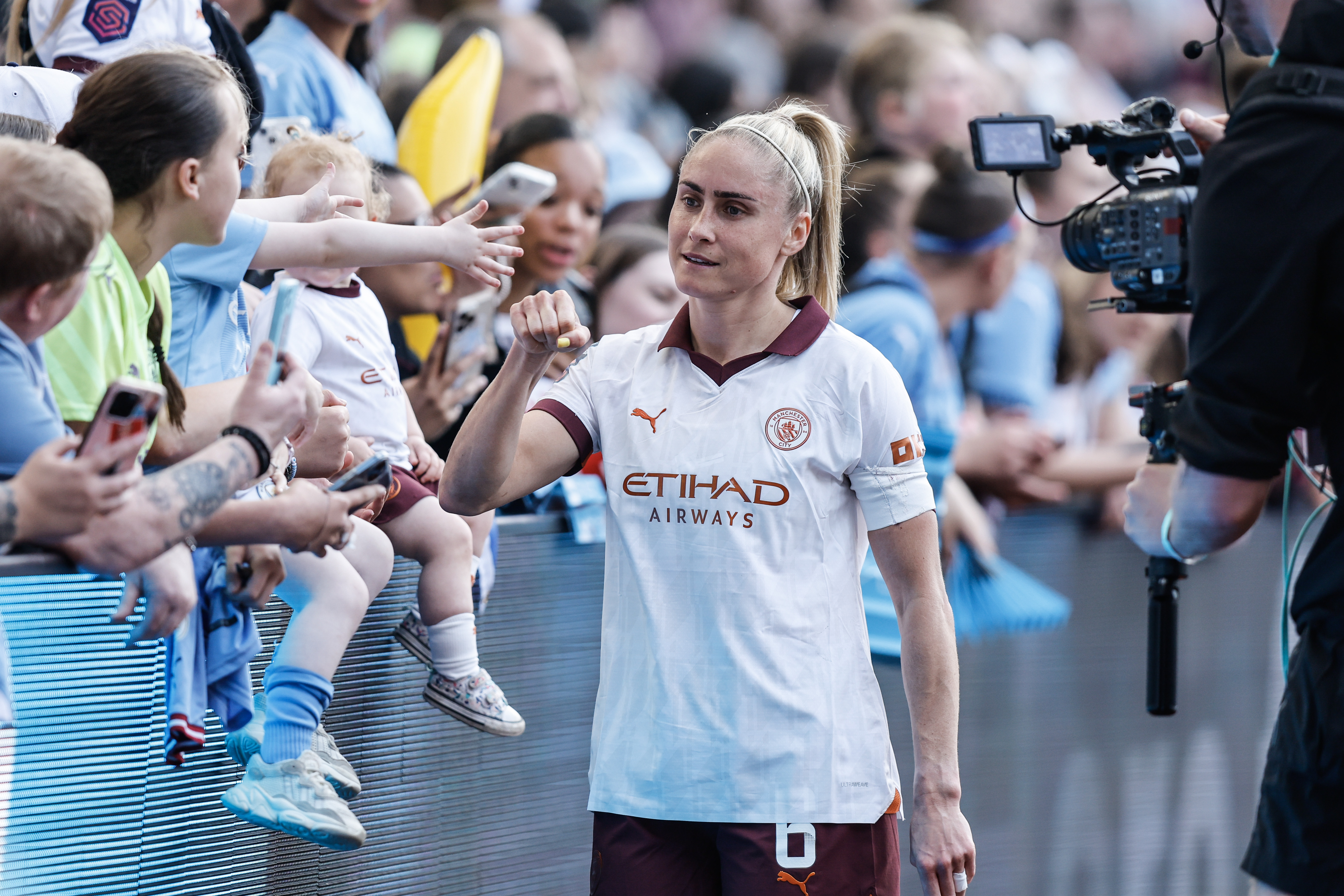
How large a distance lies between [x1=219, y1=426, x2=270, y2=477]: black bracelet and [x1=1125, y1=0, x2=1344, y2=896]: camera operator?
125 cm

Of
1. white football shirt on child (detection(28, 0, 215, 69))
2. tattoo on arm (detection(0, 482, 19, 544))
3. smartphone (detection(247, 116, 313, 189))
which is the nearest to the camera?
tattoo on arm (detection(0, 482, 19, 544))

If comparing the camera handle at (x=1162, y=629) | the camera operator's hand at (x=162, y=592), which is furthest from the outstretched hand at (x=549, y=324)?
the camera handle at (x=1162, y=629)

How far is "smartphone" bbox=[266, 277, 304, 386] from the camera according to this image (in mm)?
1897

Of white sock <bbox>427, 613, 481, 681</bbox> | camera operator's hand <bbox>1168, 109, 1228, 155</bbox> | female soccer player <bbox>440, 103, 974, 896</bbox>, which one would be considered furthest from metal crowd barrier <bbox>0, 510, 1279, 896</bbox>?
camera operator's hand <bbox>1168, 109, 1228, 155</bbox>

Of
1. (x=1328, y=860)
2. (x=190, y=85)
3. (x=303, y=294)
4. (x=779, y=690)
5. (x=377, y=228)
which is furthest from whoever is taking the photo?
(x=303, y=294)

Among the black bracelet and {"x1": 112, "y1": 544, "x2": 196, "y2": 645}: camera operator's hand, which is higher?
the black bracelet

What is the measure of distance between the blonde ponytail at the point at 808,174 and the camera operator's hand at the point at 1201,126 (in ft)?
2.05

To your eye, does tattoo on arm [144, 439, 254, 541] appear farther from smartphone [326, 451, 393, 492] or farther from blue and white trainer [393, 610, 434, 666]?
blue and white trainer [393, 610, 434, 666]

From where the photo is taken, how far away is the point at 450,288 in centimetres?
395

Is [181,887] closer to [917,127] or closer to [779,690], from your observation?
[779,690]

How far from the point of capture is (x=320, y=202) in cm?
254

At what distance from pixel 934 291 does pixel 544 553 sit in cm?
250

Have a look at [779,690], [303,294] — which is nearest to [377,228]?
[303,294]

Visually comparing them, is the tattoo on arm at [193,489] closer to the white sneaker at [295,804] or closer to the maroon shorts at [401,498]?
the white sneaker at [295,804]
